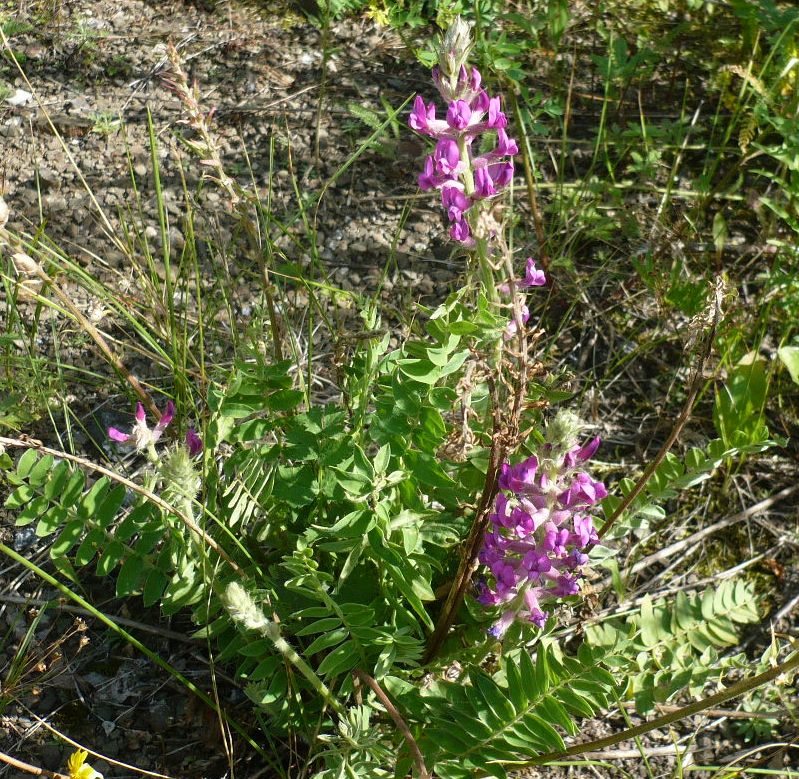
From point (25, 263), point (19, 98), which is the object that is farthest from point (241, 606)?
point (19, 98)

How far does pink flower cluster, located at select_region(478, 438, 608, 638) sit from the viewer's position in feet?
5.59

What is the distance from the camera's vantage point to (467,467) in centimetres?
208

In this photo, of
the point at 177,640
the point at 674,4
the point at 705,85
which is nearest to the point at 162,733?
the point at 177,640

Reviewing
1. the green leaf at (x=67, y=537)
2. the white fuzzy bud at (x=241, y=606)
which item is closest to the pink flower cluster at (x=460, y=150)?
the white fuzzy bud at (x=241, y=606)

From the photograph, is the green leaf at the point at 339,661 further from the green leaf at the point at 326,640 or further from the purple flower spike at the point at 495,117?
the purple flower spike at the point at 495,117

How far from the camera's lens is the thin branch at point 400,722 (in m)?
1.72

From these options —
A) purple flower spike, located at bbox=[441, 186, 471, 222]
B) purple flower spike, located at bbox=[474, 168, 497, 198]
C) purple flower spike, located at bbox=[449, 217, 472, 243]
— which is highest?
purple flower spike, located at bbox=[474, 168, 497, 198]

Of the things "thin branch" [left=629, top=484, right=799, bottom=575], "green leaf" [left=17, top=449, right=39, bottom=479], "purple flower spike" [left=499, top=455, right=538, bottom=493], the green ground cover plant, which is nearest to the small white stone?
the green ground cover plant

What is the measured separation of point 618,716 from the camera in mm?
2359

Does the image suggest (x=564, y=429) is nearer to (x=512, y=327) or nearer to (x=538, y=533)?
(x=538, y=533)

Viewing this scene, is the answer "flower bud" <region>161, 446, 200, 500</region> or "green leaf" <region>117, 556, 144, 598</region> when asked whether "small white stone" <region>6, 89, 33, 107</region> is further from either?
"flower bud" <region>161, 446, 200, 500</region>

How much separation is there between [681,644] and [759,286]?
56.3 inches

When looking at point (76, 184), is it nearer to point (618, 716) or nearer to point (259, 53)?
point (259, 53)

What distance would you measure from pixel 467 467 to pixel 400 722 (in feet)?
1.89
